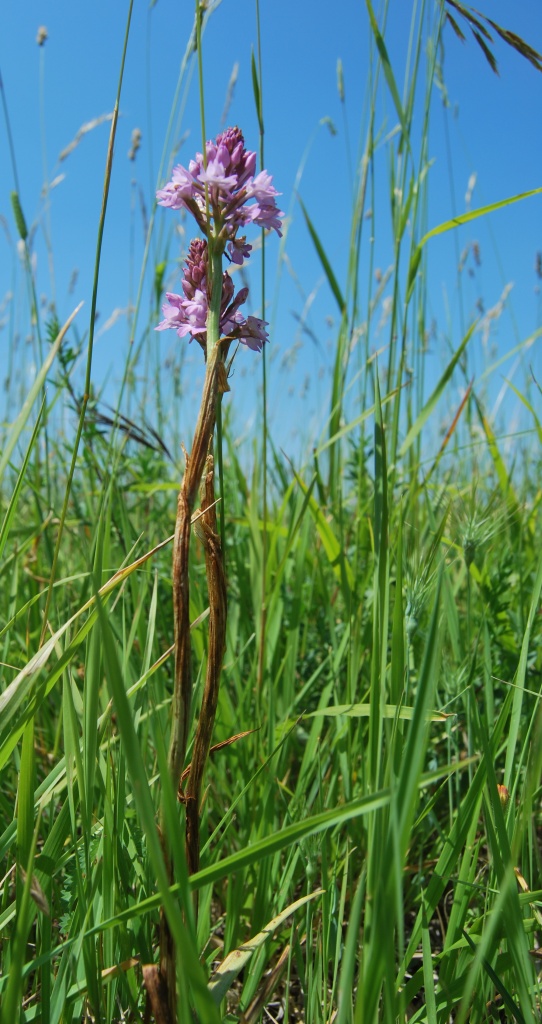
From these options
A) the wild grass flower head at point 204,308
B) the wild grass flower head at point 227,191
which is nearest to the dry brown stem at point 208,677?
the wild grass flower head at point 204,308

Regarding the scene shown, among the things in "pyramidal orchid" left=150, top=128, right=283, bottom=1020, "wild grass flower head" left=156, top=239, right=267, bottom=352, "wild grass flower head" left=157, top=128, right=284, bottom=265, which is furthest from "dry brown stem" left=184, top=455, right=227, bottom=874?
"wild grass flower head" left=157, top=128, right=284, bottom=265

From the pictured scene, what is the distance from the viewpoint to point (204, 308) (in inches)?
30.0

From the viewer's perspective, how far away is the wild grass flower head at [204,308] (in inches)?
29.6

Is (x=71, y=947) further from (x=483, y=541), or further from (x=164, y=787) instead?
(x=483, y=541)

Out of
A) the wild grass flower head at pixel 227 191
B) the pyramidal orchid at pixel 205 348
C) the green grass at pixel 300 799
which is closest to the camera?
the green grass at pixel 300 799

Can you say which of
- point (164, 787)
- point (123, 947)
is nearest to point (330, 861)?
point (123, 947)

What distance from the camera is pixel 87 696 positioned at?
68cm

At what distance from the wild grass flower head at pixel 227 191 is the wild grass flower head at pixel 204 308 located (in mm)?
33

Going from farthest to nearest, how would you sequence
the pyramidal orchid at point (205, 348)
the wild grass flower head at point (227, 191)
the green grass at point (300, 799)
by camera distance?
1. the wild grass flower head at point (227, 191)
2. the pyramidal orchid at point (205, 348)
3. the green grass at point (300, 799)

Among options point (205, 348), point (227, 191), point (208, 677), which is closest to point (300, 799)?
point (208, 677)

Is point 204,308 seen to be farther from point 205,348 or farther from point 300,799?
point 300,799

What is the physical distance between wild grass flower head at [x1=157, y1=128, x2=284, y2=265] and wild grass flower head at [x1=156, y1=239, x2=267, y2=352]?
33 mm

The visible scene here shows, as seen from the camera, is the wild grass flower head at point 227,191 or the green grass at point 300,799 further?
the wild grass flower head at point 227,191

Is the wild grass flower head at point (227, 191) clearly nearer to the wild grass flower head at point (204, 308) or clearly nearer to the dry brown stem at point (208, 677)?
the wild grass flower head at point (204, 308)
